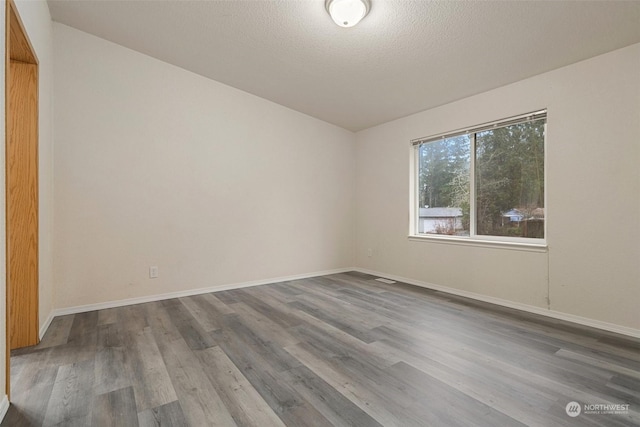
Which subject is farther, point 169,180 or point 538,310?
point 169,180

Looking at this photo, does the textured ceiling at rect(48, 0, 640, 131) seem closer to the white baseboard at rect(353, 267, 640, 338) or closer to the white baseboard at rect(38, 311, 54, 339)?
the white baseboard at rect(353, 267, 640, 338)

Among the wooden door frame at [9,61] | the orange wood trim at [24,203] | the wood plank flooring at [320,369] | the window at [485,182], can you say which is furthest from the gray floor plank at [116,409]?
the window at [485,182]

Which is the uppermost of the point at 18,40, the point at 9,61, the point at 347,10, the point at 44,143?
the point at 347,10

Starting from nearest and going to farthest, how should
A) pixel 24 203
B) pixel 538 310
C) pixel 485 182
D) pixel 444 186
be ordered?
1. pixel 24 203
2. pixel 538 310
3. pixel 485 182
4. pixel 444 186

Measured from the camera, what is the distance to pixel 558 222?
113 inches

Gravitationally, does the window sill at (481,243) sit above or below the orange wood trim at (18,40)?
below

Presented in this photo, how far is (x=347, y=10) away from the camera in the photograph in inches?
90.7

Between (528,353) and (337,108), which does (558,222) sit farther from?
(337,108)

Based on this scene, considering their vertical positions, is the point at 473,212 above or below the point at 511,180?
below

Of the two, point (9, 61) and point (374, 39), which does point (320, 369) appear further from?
point (374, 39)

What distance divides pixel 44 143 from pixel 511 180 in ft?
15.0

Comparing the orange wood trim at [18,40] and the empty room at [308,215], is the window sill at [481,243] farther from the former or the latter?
the orange wood trim at [18,40]

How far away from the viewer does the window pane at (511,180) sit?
3119mm

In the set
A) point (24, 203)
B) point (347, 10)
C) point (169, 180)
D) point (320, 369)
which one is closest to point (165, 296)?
point (169, 180)
